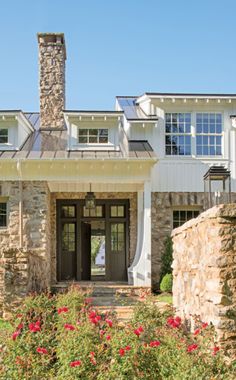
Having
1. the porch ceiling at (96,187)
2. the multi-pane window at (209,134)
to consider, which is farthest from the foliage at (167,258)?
the multi-pane window at (209,134)

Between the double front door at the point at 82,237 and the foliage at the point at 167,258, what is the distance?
1.74m

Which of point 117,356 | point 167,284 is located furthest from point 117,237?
point 117,356

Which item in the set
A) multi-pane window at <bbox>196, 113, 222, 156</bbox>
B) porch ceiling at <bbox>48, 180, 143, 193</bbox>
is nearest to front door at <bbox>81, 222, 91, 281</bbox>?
porch ceiling at <bbox>48, 180, 143, 193</bbox>

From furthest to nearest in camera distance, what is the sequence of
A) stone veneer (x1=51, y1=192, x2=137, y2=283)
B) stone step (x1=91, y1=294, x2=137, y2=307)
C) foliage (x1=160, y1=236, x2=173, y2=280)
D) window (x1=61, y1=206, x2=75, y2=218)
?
1. window (x1=61, y1=206, x2=75, y2=218)
2. stone veneer (x1=51, y1=192, x2=137, y2=283)
3. foliage (x1=160, y1=236, x2=173, y2=280)
4. stone step (x1=91, y1=294, x2=137, y2=307)

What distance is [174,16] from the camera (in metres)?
9.23

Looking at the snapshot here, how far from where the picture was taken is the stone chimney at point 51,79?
53.2 feet

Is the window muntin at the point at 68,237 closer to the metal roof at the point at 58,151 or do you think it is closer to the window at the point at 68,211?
the window at the point at 68,211

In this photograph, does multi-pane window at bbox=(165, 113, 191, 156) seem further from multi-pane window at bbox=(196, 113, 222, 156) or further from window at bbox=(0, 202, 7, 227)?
window at bbox=(0, 202, 7, 227)

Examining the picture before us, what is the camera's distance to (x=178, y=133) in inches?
603

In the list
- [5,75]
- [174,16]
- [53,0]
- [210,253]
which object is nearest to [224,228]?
[210,253]

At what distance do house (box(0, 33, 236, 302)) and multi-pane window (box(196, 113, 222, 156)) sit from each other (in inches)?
1.2

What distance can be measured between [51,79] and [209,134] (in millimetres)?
5336

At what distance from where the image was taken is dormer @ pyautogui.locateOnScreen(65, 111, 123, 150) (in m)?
15.1

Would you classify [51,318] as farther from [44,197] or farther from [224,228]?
[44,197]
